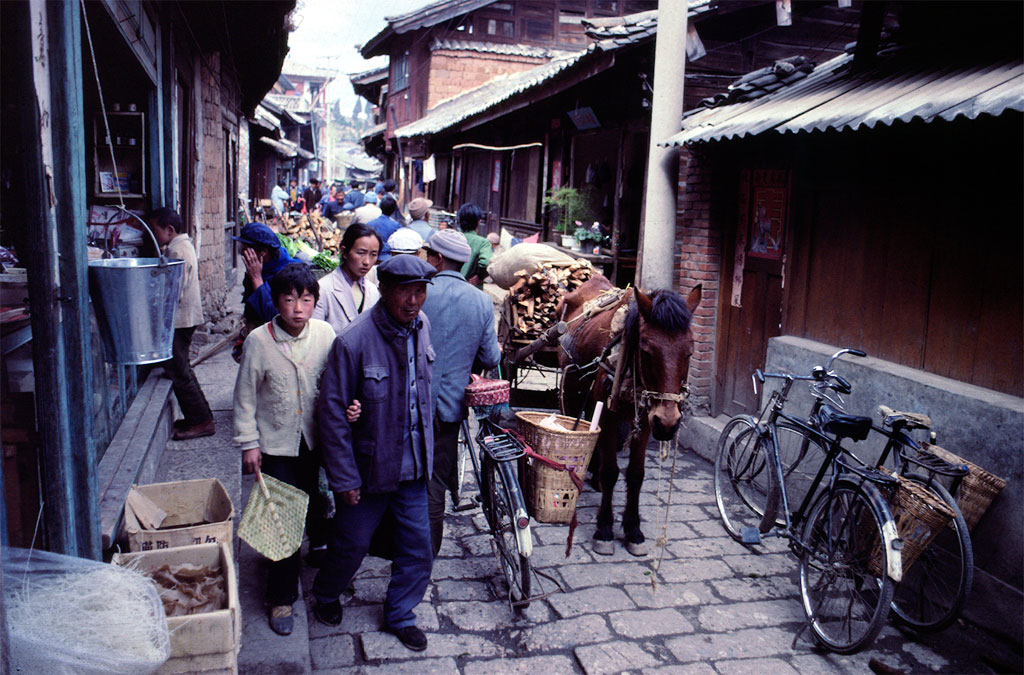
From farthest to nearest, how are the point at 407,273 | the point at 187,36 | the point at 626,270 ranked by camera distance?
1. the point at 626,270
2. the point at 187,36
3. the point at 407,273

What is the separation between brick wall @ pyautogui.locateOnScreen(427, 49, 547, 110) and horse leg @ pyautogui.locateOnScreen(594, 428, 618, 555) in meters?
20.4

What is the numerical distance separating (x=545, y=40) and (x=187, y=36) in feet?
52.8

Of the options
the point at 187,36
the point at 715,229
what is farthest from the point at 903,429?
the point at 187,36

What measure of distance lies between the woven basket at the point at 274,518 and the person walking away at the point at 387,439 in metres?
0.22

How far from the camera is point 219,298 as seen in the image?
37.3 feet

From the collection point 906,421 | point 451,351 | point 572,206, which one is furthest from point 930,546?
point 572,206

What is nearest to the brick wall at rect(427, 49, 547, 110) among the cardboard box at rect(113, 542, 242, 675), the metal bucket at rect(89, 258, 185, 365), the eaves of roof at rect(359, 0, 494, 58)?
the eaves of roof at rect(359, 0, 494, 58)

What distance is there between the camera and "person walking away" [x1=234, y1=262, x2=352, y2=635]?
3.96 meters

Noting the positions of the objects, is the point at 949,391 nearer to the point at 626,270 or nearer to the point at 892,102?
the point at 892,102

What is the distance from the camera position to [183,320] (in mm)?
6148

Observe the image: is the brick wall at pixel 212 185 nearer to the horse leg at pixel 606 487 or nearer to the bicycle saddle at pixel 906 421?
the horse leg at pixel 606 487

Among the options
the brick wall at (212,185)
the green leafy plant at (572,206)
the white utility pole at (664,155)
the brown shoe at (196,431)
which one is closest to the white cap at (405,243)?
the brown shoe at (196,431)

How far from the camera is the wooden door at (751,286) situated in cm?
727

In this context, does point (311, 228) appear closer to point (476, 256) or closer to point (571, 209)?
point (571, 209)
